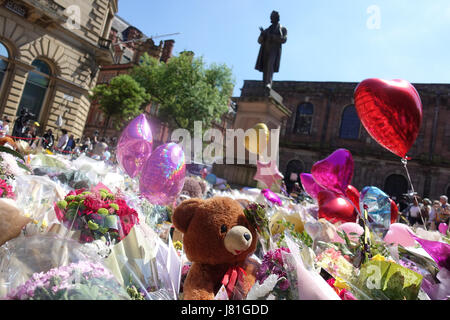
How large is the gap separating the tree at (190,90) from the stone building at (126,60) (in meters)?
8.93

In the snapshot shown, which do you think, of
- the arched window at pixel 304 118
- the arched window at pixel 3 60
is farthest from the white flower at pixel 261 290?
the arched window at pixel 304 118

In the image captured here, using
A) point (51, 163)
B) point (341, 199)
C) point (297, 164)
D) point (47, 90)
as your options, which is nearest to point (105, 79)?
point (47, 90)

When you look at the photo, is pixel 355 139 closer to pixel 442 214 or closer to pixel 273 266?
pixel 442 214

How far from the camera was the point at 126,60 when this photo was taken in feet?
131

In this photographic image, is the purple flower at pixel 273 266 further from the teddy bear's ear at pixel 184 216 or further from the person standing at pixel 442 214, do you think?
the person standing at pixel 442 214

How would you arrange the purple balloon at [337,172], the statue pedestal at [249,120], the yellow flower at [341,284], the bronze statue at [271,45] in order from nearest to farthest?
the yellow flower at [341,284], the purple balloon at [337,172], the statue pedestal at [249,120], the bronze statue at [271,45]

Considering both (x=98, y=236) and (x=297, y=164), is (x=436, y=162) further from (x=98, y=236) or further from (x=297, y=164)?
(x=98, y=236)

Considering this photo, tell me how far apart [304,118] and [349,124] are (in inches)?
149

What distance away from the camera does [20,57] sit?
13.4 metres

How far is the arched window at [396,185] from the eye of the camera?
19.5m

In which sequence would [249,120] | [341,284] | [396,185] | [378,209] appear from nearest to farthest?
[341,284], [378,209], [249,120], [396,185]

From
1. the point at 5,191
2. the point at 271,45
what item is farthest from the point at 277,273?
the point at 271,45

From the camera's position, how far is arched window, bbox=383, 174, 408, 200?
1952cm

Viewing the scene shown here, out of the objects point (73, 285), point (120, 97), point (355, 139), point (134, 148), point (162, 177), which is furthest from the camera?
point (355, 139)
